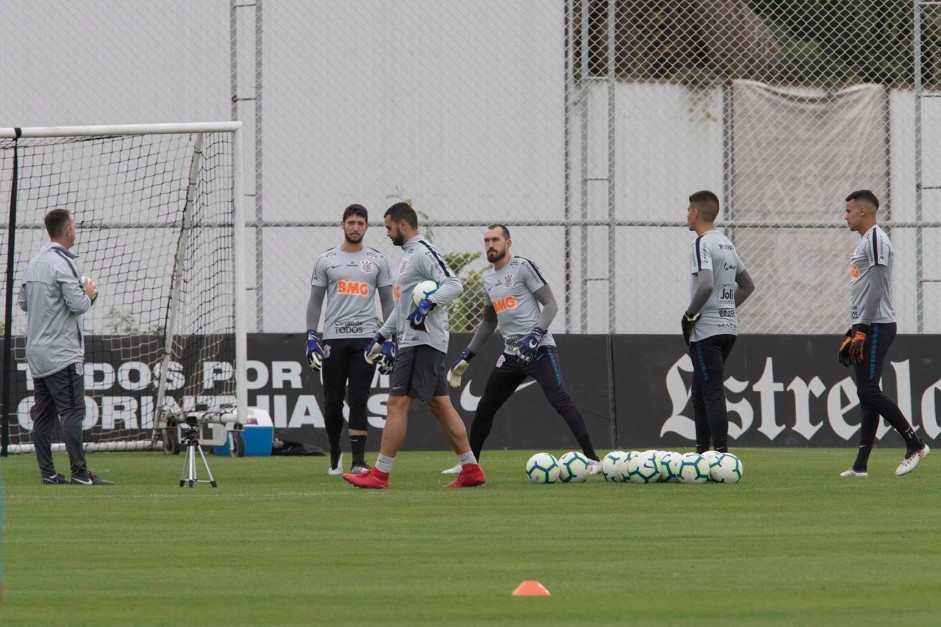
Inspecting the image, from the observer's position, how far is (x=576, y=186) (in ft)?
64.4

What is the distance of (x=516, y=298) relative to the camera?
1280cm

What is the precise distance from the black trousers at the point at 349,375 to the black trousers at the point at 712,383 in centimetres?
267

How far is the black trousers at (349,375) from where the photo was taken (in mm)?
13000

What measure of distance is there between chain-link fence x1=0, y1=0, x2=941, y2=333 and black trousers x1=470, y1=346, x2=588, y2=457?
5.77 meters

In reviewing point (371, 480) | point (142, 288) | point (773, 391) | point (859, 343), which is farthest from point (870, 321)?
point (142, 288)

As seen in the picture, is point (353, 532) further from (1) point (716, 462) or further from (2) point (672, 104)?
(2) point (672, 104)

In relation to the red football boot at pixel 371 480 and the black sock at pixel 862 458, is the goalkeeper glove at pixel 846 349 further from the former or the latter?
the red football boot at pixel 371 480

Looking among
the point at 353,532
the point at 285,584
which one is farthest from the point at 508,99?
the point at 285,584

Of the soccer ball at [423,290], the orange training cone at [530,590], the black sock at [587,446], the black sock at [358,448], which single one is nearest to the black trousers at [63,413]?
the black sock at [358,448]

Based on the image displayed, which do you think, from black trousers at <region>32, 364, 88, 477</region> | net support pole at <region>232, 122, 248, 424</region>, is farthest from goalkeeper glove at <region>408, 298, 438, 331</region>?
black trousers at <region>32, 364, 88, 477</region>

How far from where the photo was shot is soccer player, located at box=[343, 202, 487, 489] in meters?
11.3

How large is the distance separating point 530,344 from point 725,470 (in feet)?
5.84

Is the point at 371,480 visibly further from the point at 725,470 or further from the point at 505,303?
the point at 725,470

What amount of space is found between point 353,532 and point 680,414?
9.57m
